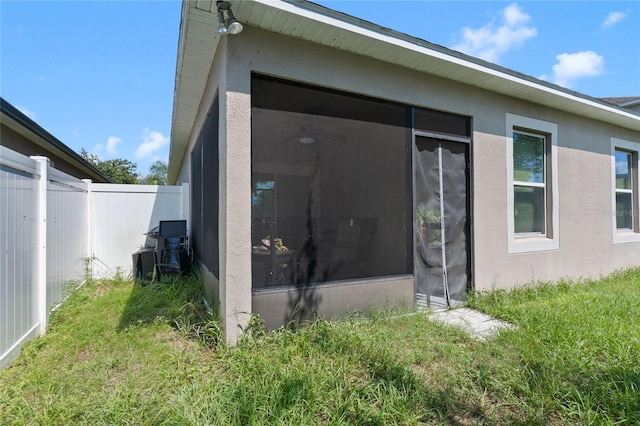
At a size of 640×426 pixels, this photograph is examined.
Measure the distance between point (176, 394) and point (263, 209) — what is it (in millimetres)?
1657

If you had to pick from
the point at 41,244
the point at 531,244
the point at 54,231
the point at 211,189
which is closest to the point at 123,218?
the point at 54,231

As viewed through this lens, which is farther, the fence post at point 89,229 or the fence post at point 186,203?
the fence post at point 186,203

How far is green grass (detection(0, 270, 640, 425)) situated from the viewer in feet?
6.50

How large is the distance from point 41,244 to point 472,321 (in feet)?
16.8

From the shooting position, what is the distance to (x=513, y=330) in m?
3.19

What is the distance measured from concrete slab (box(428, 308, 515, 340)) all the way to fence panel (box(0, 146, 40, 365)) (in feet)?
13.9

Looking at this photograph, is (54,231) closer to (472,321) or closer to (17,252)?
(17,252)

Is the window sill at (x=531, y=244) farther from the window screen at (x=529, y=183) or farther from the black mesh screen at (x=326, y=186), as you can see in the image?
the black mesh screen at (x=326, y=186)

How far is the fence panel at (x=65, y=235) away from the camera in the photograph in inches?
150

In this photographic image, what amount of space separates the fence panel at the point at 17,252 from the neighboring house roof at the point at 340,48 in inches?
76.4

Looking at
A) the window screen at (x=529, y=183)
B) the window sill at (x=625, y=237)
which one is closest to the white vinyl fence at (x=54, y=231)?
the window screen at (x=529, y=183)

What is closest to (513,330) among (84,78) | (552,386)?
(552,386)

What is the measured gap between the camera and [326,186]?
336cm

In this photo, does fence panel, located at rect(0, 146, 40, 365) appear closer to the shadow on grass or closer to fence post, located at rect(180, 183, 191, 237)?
the shadow on grass
